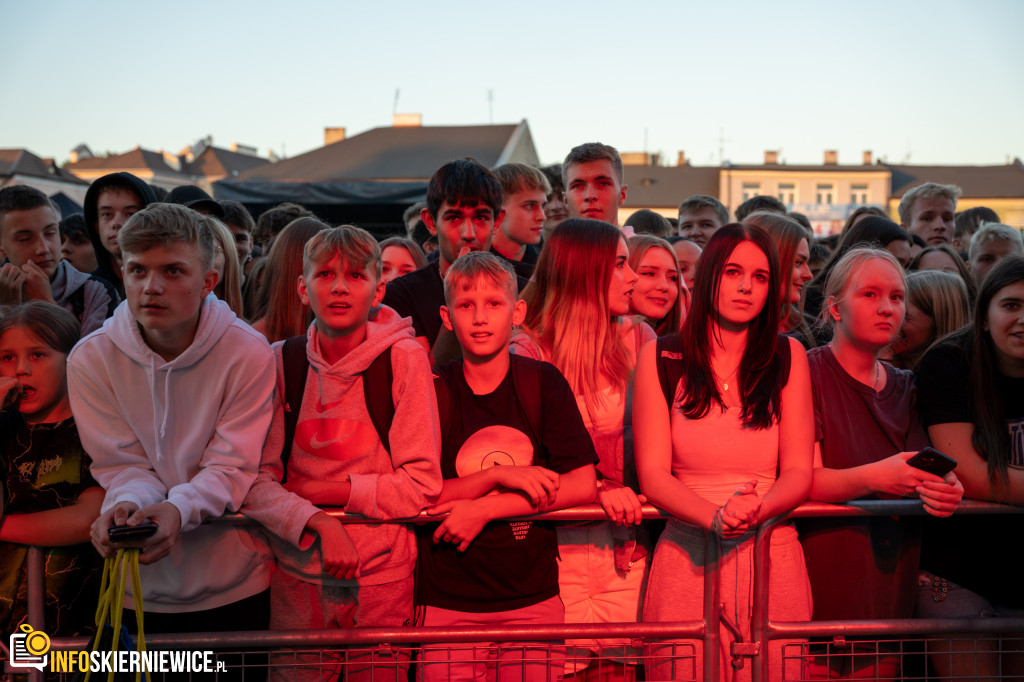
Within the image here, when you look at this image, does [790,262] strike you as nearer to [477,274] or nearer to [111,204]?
[477,274]

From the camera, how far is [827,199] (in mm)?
59219

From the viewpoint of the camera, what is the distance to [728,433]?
119 inches

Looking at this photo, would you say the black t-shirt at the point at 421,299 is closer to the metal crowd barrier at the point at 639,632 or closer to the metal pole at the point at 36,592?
the metal crowd barrier at the point at 639,632

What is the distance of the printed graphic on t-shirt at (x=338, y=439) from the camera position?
2.94 meters

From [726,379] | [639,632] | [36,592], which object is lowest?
[639,632]

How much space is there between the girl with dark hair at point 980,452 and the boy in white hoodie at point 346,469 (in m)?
2.11

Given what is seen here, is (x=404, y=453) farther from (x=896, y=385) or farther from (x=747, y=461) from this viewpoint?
(x=896, y=385)

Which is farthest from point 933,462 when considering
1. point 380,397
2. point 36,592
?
point 36,592

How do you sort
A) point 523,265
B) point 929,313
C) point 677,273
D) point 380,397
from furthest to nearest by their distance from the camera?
1. point 523,265
2. point 677,273
3. point 929,313
4. point 380,397

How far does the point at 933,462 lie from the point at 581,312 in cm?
151

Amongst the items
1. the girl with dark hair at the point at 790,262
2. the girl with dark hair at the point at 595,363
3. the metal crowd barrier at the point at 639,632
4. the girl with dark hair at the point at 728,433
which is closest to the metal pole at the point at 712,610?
the metal crowd barrier at the point at 639,632

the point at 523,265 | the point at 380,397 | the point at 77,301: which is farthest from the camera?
the point at 523,265

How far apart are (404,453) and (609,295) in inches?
47.9

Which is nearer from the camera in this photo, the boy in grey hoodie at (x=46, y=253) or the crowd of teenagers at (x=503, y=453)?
→ the crowd of teenagers at (x=503, y=453)
